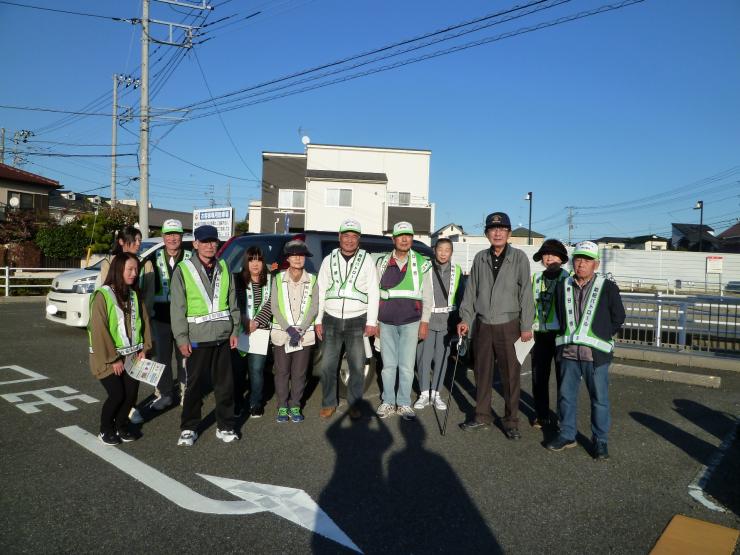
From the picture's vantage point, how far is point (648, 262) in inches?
1270

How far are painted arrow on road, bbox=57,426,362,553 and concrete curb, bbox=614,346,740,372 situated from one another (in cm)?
771

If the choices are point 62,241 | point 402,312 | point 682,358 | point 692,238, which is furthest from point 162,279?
point 692,238

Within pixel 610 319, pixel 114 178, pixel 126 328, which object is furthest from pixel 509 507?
pixel 114 178

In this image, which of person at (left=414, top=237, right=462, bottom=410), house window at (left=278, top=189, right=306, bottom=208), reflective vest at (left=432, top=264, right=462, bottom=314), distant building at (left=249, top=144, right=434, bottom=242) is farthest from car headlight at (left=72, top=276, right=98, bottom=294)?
house window at (left=278, top=189, right=306, bottom=208)

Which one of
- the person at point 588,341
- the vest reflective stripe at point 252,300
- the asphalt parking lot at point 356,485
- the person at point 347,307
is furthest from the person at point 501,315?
the vest reflective stripe at point 252,300

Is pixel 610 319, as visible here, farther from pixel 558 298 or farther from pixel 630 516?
pixel 630 516

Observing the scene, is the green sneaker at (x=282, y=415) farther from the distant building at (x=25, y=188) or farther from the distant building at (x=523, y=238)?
the distant building at (x=523, y=238)

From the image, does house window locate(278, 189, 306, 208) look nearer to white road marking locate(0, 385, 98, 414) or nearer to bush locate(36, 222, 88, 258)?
bush locate(36, 222, 88, 258)

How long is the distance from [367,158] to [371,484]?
33.9m

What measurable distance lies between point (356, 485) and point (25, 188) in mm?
34762

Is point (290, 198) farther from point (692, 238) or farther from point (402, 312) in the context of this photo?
point (692, 238)

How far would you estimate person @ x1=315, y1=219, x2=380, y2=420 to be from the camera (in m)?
5.26

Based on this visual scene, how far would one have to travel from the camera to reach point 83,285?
9875mm

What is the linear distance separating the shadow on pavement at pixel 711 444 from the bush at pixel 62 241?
23.5 meters
